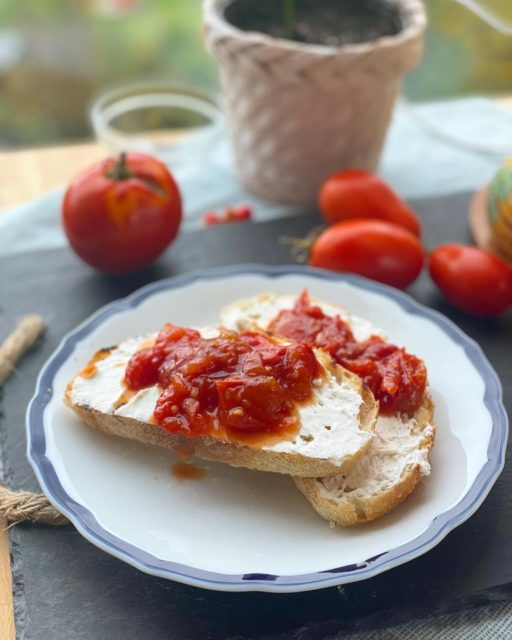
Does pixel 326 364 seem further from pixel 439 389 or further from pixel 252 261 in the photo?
pixel 252 261

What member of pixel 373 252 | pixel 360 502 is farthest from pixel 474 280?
pixel 360 502

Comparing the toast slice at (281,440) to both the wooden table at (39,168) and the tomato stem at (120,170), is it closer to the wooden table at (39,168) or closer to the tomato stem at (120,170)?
the tomato stem at (120,170)

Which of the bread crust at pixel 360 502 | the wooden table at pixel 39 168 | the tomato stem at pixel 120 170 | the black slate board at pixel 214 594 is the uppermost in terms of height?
the tomato stem at pixel 120 170

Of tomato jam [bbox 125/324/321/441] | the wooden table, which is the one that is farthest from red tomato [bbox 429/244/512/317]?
the wooden table

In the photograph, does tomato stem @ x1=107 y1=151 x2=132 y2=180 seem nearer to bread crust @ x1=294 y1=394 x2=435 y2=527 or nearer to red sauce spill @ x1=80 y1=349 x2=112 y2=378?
red sauce spill @ x1=80 y1=349 x2=112 y2=378

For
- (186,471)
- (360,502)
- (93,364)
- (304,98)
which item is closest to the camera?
(360,502)

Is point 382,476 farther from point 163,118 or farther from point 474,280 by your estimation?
point 163,118

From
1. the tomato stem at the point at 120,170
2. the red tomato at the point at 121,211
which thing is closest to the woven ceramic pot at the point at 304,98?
the red tomato at the point at 121,211
